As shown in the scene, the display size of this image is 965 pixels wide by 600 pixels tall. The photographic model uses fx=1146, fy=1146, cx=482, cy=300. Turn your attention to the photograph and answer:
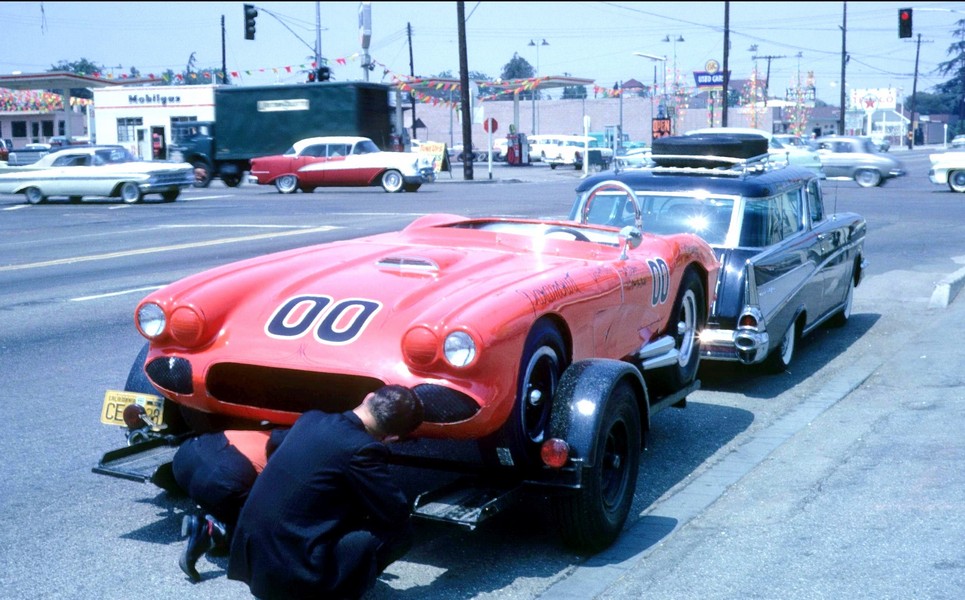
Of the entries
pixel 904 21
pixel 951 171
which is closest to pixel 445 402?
pixel 951 171

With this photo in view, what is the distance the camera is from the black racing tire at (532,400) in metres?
4.52

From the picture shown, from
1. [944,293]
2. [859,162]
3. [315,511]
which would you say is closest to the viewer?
[315,511]

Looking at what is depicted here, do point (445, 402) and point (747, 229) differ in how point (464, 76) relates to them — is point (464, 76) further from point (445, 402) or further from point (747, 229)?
point (445, 402)

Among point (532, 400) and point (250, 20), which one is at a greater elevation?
point (250, 20)

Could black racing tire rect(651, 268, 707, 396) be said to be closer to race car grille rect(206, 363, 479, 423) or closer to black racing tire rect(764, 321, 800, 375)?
black racing tire rect(764, 321, 800, 375)

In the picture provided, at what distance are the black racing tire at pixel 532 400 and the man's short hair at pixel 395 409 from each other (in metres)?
0.53

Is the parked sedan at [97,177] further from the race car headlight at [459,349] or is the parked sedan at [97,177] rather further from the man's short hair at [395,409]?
the man's short hair at [395,409]

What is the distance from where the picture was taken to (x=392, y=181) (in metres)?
32.3

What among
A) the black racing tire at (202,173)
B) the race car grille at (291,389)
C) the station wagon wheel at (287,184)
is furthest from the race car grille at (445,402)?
the black racing tire at (202,173)

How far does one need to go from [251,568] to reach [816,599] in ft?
6.82

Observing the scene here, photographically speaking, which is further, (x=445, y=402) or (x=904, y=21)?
(x=904, y=21)

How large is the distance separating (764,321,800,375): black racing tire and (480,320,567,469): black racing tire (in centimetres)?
397

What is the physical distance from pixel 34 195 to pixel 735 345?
999 inches

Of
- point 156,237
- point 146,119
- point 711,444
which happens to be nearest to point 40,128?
point 146,119
